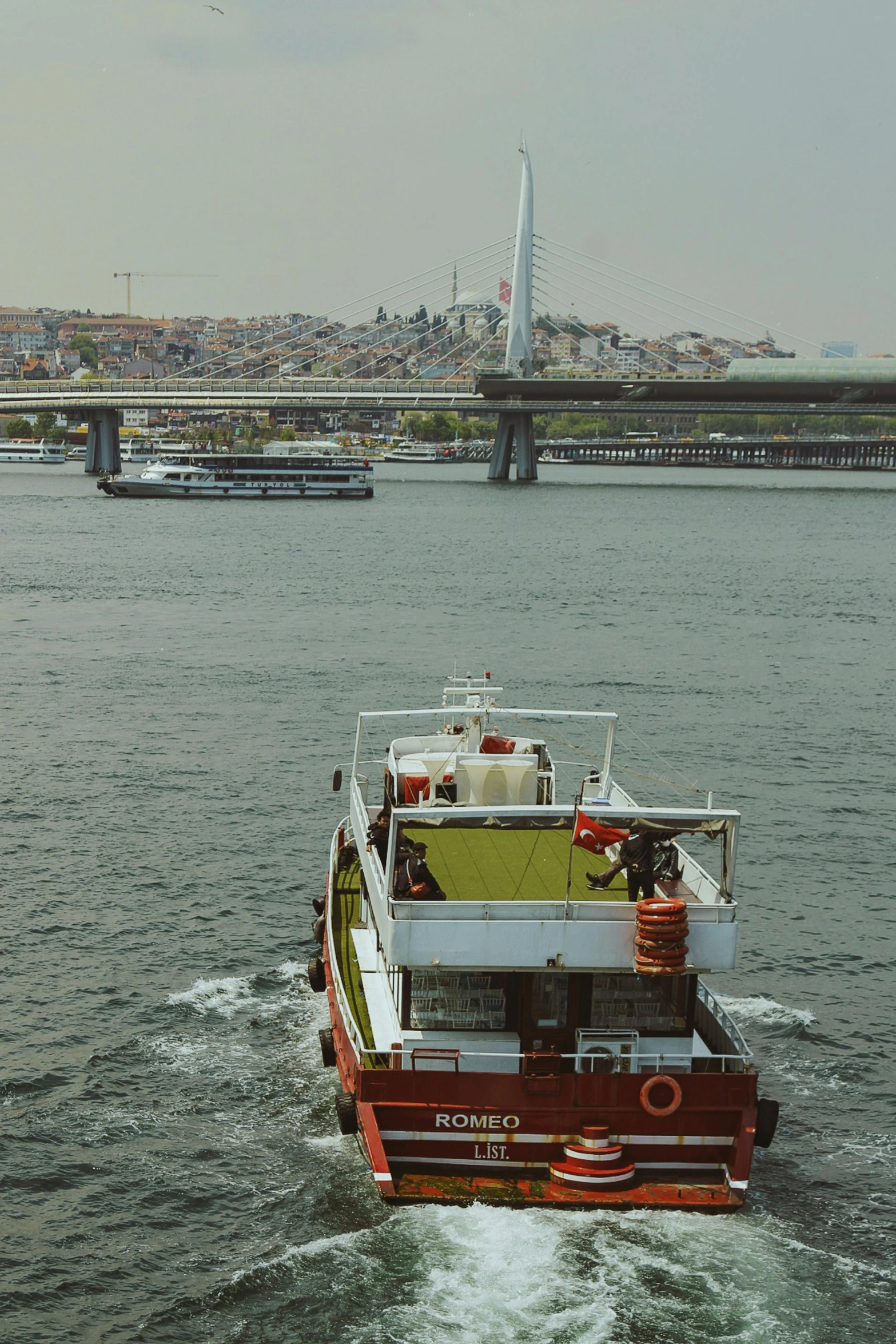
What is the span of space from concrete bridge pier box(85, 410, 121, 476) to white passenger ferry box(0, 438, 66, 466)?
3866 centimetres

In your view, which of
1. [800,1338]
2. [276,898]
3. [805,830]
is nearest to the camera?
[800,1338]

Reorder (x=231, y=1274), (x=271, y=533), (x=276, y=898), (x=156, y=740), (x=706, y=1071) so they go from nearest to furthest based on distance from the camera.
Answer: (x=231, y=1274) → (x=706, y=1071) → (x=276, y=898) → (x=156, y=740) → (x=271, y=533)

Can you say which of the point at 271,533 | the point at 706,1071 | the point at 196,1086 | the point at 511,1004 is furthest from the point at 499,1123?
the point at 271,533

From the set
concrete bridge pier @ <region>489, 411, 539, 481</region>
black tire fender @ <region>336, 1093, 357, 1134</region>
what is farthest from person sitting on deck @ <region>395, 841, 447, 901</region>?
concrete bridge pier @ <region>489, 411, 539, 481</region>

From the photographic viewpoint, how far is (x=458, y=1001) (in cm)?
1516

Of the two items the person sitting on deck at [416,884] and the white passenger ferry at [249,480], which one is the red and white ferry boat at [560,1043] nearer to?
the person sitting on deck at [416,884]

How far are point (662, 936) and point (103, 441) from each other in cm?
14149

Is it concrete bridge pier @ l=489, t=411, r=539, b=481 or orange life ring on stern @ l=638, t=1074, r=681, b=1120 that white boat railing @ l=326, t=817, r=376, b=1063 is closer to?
orange life ring on stern @ l=638, t=1074, r=681, b=1120

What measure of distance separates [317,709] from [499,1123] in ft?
81.0

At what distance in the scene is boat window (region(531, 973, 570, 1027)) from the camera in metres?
15.0

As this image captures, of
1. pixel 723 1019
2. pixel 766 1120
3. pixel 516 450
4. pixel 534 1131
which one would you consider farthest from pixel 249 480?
pixel 534 1131

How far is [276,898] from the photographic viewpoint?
80.9ft

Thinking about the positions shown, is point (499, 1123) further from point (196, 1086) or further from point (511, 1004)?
point (196, 1086)

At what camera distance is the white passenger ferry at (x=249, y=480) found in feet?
414
